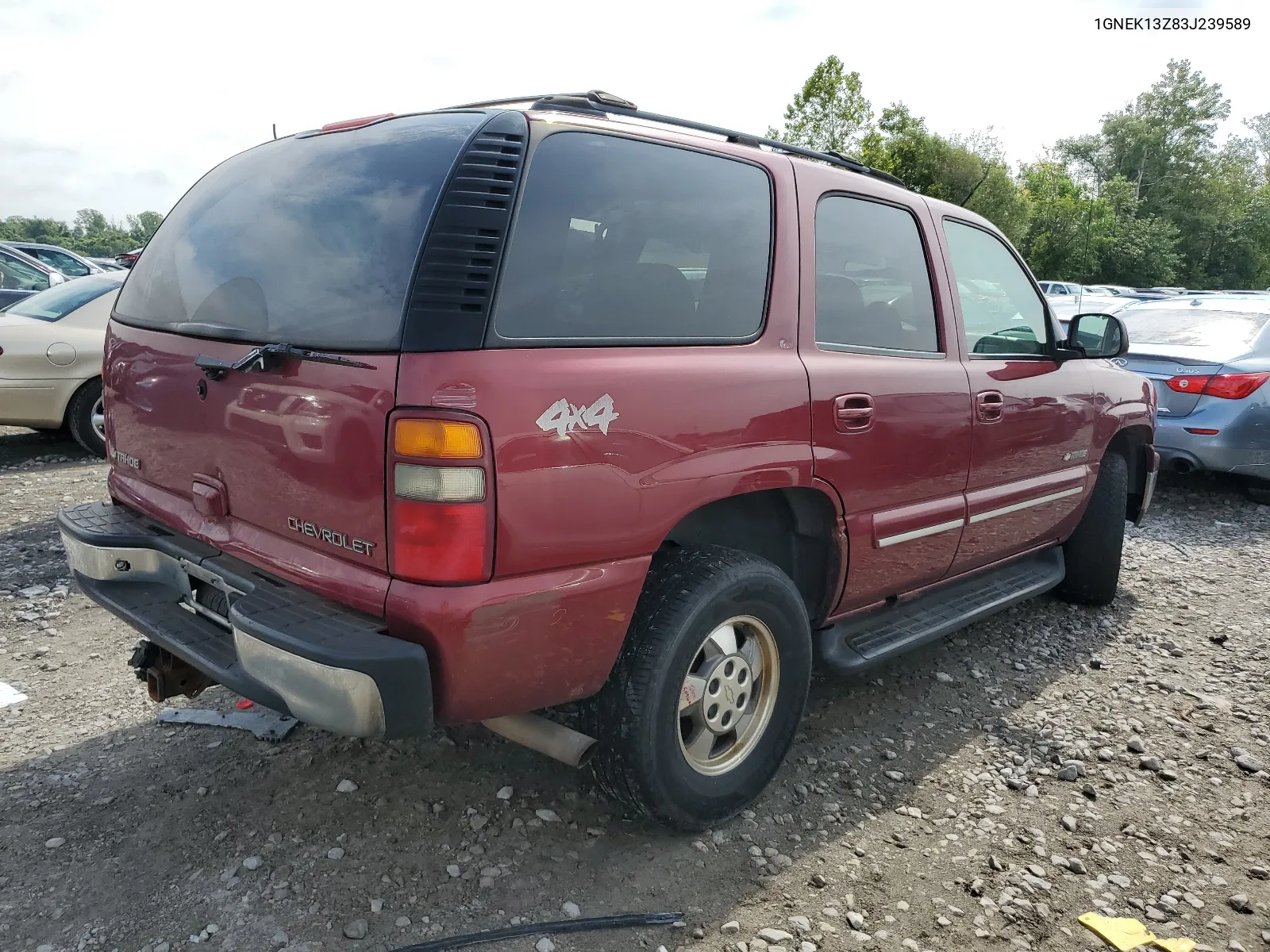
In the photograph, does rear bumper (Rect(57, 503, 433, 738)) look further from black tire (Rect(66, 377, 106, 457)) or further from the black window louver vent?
black tire (Rect(66, 377, 106, 457))

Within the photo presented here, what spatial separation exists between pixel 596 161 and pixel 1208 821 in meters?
2.75

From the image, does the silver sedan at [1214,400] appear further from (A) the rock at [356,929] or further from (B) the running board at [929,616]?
(A) the rock at [356,929]

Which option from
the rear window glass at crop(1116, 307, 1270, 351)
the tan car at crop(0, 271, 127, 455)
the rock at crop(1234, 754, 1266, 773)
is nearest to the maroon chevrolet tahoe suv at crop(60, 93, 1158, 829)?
the rock at crop(1234, 754, 1266, 773)

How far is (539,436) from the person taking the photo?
2.06 metres

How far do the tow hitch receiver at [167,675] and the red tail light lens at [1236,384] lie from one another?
676cm

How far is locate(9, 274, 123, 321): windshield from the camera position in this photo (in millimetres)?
7230

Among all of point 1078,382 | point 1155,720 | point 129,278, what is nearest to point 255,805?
point 129,278

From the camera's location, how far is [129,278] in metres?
3.02

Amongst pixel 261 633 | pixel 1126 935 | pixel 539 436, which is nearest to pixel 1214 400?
pixel 1126 935

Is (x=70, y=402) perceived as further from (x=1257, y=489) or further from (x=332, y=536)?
(x=1257, y=489)

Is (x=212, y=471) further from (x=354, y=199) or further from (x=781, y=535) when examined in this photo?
(x=781, y=535)

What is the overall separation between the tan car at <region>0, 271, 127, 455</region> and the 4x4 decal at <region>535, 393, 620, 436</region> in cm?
599

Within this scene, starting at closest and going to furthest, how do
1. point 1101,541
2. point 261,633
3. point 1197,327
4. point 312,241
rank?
point 261,633, point 312,241, point 1101,541, point 1197,327

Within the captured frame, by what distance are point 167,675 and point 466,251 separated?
1.60 metres
